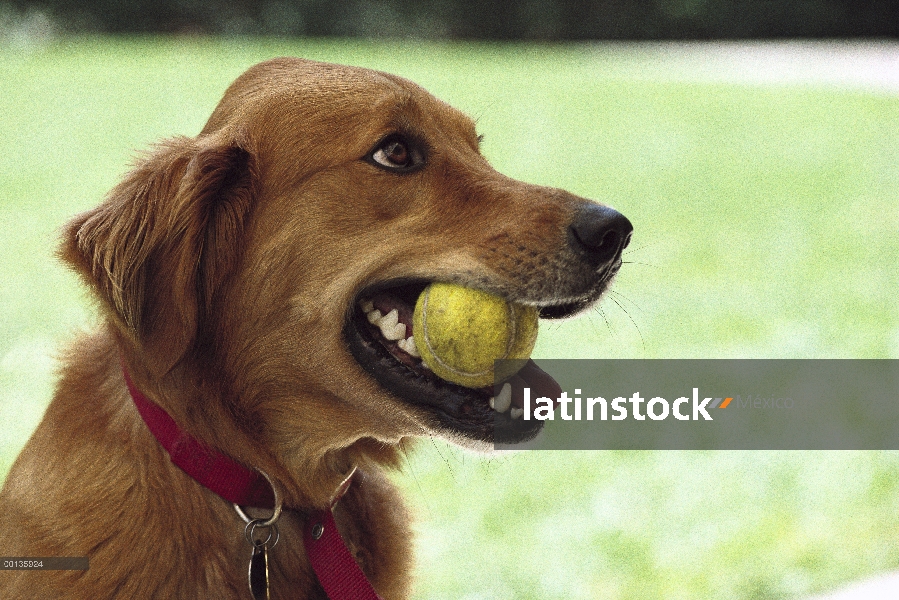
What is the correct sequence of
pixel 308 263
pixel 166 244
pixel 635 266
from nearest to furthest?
pixel 166 244
pixel 308 263
pixel 635 266

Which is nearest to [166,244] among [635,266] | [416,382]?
[416,382]

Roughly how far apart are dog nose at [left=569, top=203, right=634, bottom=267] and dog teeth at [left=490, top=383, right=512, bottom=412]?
40 centimetres

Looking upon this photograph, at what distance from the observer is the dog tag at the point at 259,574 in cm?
254

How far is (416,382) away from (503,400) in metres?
0.24

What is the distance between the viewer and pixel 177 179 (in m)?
2.61

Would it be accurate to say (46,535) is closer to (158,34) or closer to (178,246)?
(178,246)

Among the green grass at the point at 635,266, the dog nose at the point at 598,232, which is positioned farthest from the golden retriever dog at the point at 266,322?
the green grass at the point at 635,266

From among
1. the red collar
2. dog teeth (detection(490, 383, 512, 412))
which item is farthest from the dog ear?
dog teeth (detection(490, 383, 512, 412))

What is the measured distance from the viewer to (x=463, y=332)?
255cm

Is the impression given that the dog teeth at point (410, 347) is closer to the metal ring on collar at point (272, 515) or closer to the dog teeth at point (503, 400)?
the dog teeth at point (503, 400)

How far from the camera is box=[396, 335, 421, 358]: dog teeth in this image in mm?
2613

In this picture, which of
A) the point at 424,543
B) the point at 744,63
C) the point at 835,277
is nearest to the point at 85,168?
the point at 835,277

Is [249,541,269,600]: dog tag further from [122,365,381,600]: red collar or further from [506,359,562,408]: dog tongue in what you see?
[506,359,562,408]: dog tongue

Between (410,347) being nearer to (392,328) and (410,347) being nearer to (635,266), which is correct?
(392,328)
